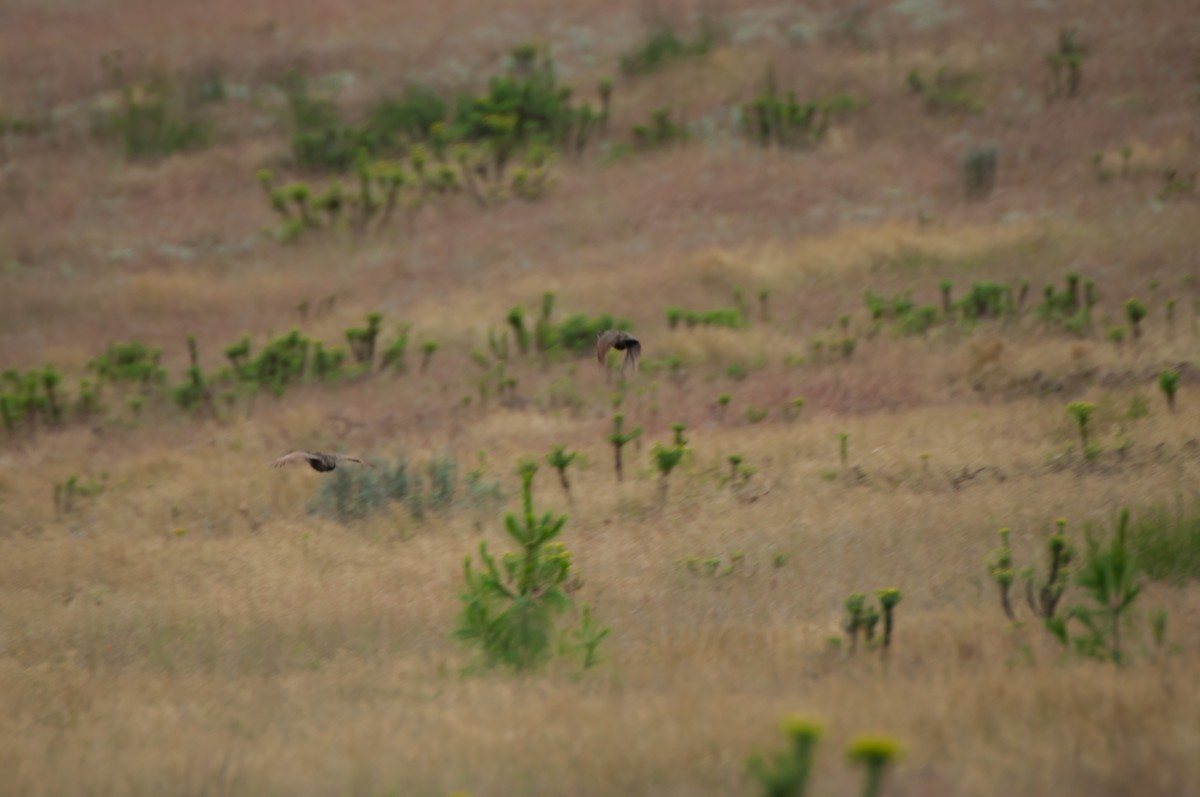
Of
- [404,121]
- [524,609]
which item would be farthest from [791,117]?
[524,609]

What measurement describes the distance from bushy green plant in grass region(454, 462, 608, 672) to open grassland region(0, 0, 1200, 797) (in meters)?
0.16

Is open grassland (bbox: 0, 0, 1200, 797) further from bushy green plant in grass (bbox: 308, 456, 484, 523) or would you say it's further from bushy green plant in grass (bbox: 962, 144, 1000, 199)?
bushy green plant in grass (bbox: 962, 144, 1000, 199)

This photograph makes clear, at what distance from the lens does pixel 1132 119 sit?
1698cm

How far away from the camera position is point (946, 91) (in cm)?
1883

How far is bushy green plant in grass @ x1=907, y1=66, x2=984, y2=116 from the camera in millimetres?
18359

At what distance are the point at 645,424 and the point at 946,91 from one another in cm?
1064

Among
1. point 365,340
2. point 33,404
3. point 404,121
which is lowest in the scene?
point 33,404

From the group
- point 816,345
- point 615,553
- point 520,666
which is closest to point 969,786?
point 520,666

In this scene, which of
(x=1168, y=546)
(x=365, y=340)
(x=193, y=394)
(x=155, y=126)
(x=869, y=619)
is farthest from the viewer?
Answer: (x=155, y=126)

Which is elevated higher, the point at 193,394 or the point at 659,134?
the point at 659,134

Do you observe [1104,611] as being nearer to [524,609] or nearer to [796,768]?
[524,609]

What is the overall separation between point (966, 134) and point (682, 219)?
435 cm

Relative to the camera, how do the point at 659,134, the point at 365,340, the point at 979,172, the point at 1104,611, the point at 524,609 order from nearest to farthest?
1. the point at 1104,611
2. the point at 524,609
3. the point at 365,340
4. the point at 979,172
5. the point at 659,134

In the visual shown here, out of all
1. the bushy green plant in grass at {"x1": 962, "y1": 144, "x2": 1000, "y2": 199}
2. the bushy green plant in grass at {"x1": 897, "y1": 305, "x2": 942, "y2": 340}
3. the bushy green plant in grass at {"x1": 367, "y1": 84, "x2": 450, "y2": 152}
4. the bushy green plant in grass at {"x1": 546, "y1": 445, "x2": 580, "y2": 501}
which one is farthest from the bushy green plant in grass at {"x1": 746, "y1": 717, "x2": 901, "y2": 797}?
the bushy green plant in grass at {"x1": 367, "y1": 84, "x2": 450, "y2": 152}
